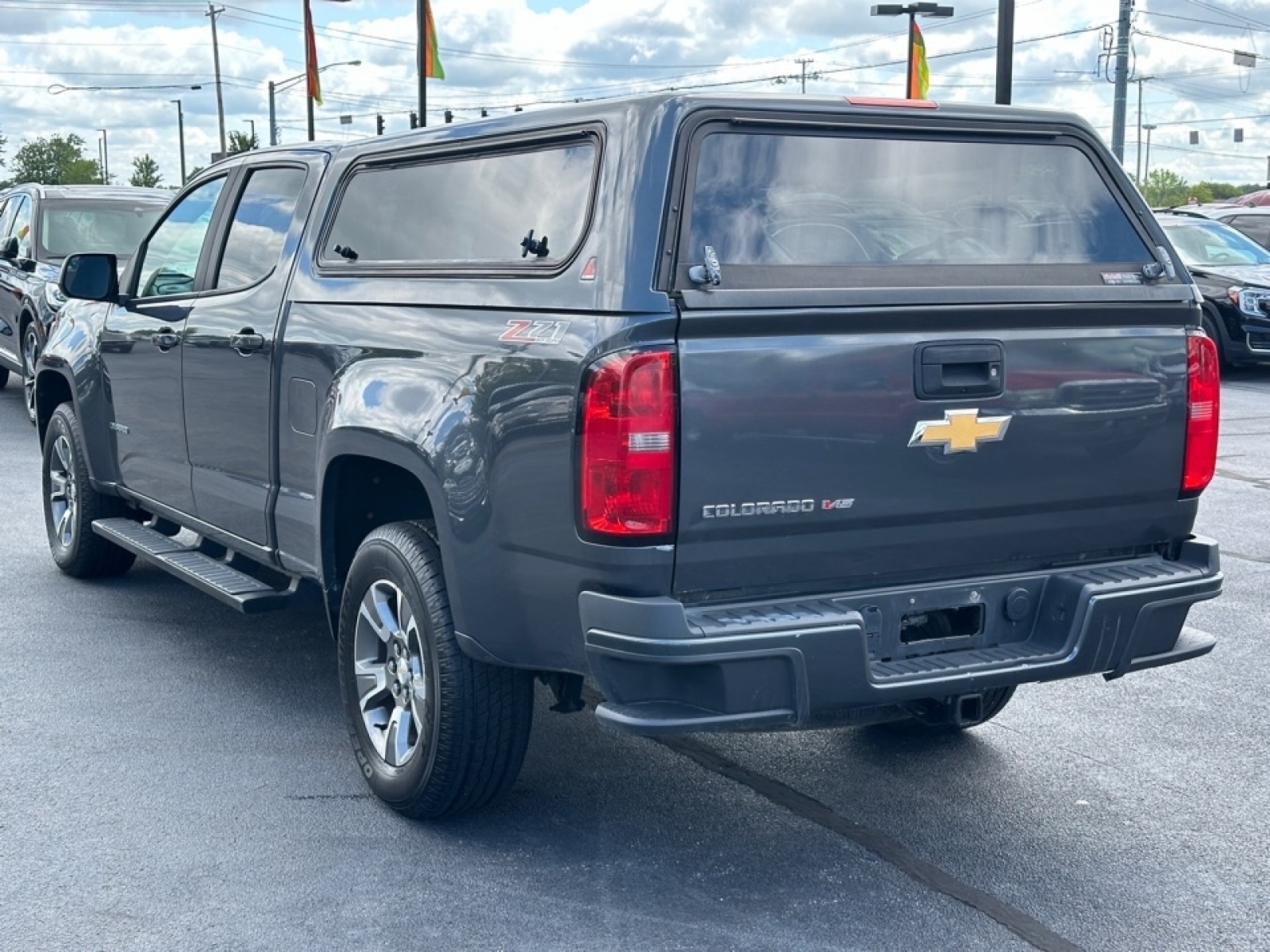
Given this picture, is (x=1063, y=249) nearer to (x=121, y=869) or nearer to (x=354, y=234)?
(x=354, y=234)

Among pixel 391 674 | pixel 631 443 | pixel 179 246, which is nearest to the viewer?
pixel 631 443

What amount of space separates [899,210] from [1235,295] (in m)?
12.9

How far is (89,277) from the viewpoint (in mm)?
6270

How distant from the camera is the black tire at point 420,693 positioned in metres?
4.12

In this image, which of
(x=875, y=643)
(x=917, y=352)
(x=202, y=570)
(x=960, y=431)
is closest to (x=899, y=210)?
(x=917, y=352)

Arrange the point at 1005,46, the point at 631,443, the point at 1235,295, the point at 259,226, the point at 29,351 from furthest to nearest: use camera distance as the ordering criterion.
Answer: the point at 1005,46 → the point at 1235,295 → the point at 29,351 → the point at 259,226 → the point at 631,443

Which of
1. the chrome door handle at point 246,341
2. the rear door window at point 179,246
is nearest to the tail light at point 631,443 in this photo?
the chrome door handle at point 246,341

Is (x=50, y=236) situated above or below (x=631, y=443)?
above

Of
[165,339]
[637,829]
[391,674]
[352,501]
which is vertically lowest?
[637,829]

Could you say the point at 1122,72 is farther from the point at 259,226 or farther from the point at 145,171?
the point at 145,171

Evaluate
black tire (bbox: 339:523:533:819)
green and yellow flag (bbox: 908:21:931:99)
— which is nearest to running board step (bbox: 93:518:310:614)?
black tire (bbox: 339:523:533:819)

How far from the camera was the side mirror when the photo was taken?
6273mm

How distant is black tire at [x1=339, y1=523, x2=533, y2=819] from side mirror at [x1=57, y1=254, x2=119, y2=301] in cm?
237

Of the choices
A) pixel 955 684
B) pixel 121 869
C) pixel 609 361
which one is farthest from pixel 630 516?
pixel 121 869
